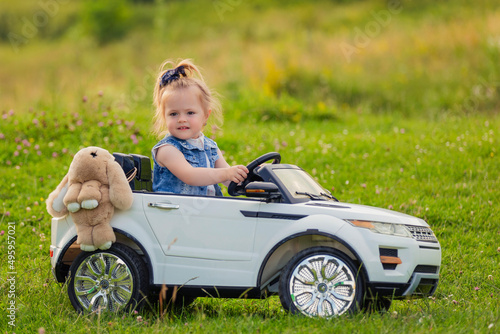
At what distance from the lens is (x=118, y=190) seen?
4633 mm

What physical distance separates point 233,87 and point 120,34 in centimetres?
2265

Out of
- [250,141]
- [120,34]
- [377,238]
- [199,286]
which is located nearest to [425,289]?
[377,238]

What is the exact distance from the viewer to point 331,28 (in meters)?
27.1

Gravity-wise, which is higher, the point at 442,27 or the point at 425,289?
the point at 442,27

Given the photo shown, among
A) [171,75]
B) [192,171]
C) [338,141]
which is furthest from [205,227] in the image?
[338,141]

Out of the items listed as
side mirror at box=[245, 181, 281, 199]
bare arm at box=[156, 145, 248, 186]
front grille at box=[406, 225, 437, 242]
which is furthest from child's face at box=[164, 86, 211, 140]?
front grille at box=[406, 225, 437, 242]

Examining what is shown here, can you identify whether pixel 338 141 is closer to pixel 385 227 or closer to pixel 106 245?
pixel 385 227

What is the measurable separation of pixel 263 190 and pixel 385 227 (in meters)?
0.90

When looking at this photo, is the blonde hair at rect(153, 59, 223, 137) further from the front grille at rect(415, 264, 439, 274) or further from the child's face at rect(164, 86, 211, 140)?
the front grille at rect(415, 264, 439, 274)

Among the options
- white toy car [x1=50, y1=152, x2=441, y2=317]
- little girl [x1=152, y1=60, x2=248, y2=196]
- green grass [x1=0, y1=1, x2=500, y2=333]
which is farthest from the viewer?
little girl [x1=152, y1=60, x2=248, y2=196]

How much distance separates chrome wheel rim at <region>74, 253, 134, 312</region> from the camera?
4.72 meters

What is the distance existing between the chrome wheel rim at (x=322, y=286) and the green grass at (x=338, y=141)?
16 cm

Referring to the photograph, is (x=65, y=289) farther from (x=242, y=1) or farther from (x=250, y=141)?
(x=242, y=1)

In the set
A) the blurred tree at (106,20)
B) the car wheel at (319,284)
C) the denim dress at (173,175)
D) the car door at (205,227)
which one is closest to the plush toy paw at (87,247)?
the car door at (205,227)
